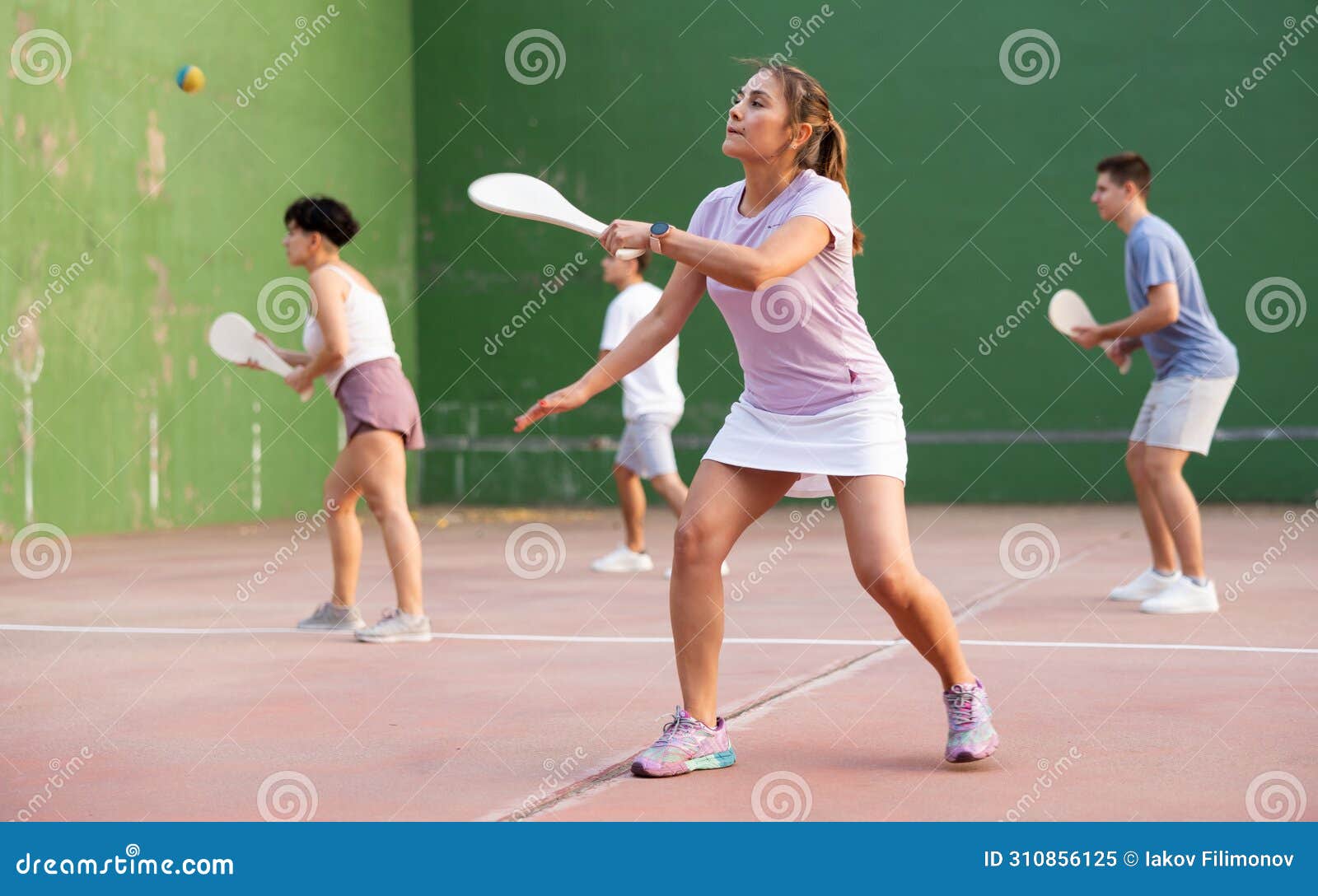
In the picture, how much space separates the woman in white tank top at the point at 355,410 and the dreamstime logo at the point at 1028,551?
3.54 m

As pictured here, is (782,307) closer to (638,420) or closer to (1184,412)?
(1184,412)

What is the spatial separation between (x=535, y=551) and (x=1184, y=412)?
4.54 metres

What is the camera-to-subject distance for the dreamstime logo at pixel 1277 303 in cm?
1340

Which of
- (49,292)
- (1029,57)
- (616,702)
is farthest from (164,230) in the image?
(616,702)

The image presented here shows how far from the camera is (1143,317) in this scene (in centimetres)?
683

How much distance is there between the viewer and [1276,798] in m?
3.52

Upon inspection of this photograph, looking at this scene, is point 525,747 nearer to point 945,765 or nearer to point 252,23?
point 945,765

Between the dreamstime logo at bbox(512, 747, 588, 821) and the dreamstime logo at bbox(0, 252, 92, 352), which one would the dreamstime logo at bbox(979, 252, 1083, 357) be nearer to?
the dreamstime logo at bbox(0, 252, 92, 352)

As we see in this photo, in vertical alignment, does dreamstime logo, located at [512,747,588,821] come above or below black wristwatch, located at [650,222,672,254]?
below

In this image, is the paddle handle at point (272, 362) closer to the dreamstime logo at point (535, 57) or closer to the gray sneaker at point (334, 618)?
the gray sneaker at point (334, 618)

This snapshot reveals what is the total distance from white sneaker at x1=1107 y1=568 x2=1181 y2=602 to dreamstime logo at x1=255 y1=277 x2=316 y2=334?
726 centimetres

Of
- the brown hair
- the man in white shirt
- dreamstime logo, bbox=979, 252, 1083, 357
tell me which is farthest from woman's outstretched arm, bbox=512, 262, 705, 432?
dreamstime logo, bbox=979, 252, 1083, 357

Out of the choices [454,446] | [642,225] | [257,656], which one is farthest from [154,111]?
[642,225]

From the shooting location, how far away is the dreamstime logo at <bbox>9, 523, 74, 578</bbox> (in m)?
9.09
